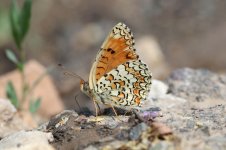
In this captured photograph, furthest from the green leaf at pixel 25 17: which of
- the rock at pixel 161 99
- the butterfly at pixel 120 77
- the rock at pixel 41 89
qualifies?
the butterfly at pixel 120 77

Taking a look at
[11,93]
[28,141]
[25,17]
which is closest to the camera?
[28,141]

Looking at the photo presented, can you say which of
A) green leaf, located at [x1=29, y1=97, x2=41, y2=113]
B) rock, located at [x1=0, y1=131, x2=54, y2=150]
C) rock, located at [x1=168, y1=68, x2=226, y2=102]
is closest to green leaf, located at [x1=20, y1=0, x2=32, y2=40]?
green leaf, located at [x1=29, y1=97, x2=41, y2=113]

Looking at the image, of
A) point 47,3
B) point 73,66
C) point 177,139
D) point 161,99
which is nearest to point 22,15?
point 161,99

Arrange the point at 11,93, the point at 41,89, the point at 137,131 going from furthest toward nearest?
the point at 41,89
the point at 11,93
the point at 137,131

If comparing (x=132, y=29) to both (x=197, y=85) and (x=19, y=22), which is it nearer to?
(x=19, y=22)

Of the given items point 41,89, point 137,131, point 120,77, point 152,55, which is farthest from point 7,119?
point 152,55

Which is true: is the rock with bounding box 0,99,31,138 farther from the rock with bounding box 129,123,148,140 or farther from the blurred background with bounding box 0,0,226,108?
the blurred background with bounding box 0,0,226,108

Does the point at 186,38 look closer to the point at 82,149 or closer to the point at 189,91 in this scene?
the point at 189,91
